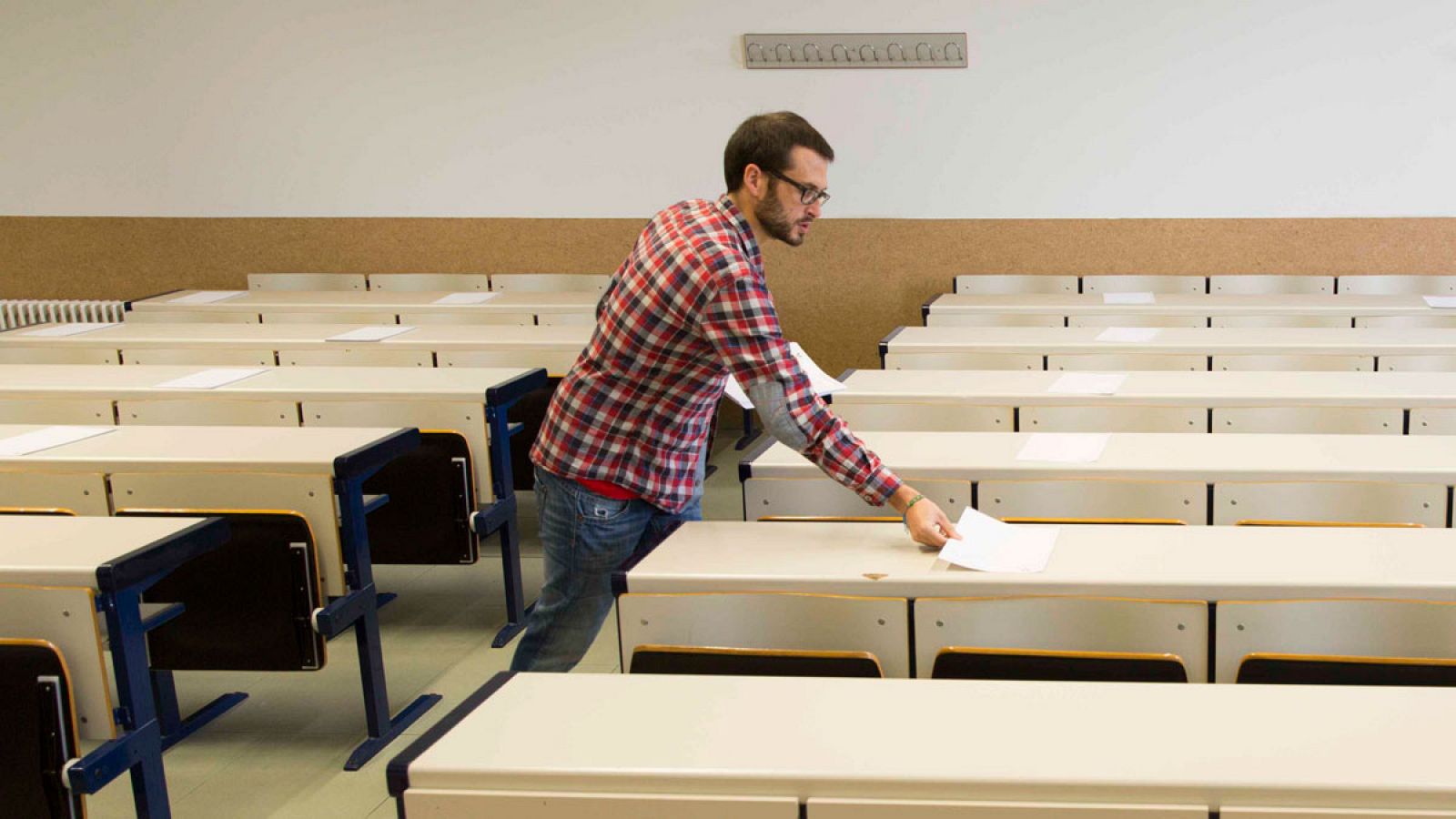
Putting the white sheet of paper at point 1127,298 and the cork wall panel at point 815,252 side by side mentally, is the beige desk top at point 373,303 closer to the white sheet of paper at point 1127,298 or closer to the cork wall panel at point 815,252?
the cork wall panel at point 815,252

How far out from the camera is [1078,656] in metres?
2.02

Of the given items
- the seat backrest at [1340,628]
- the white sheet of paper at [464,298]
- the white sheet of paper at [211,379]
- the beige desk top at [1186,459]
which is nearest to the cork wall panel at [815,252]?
the white sheet of paper at [464,298]

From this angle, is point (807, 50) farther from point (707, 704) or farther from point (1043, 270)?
point (707, 704)

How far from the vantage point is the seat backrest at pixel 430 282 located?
280 inches

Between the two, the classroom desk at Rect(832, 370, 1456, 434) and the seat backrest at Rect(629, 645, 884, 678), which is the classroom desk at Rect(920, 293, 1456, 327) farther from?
the seat backrest at Rect(629, 645, 884, 678)

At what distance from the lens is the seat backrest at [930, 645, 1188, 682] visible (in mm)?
1983

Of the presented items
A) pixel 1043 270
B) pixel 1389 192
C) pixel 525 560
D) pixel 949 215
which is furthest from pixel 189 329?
pixel 1389 192

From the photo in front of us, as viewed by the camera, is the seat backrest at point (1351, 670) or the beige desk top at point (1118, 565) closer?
the seat backrest at point (1351, 670)

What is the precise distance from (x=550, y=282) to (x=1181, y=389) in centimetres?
387

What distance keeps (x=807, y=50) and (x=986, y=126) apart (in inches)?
38.3

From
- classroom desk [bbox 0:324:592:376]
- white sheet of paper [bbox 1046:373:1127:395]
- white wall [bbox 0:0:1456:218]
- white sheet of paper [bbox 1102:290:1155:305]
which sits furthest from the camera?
white wall [bbox 0:0:1456:218]

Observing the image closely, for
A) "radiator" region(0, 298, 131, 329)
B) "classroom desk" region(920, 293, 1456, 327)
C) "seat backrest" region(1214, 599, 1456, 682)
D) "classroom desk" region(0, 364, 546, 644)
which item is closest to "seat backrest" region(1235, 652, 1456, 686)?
"seat backrest" region(1214, 599, 1456, 682)

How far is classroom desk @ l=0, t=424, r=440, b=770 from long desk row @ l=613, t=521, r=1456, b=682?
3.54 feet

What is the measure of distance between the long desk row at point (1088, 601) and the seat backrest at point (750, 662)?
0.34ft
